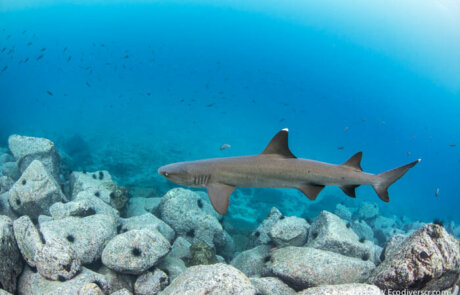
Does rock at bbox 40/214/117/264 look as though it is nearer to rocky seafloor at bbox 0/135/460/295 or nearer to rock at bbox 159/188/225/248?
rocky seafloor at bbox 0/135/460/295

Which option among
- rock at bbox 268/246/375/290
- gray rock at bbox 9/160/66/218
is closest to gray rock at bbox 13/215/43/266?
gray rock at bbox 9/160/66/218

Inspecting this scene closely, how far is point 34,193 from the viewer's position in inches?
326

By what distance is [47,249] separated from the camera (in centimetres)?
493

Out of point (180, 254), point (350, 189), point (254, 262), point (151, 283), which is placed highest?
point (350, 189)

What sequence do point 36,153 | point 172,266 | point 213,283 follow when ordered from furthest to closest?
point 36,153 < point 172,266 < point 213,283

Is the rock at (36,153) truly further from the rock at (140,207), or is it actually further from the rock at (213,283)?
the rock at (213,283)

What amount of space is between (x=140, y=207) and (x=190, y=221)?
2.97 m

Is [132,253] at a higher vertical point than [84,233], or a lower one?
higher

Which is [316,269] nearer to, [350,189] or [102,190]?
[350,189]

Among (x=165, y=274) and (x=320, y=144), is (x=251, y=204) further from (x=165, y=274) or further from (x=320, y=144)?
(x=320, y=144)

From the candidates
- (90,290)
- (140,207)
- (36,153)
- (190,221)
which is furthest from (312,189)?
(36,153)

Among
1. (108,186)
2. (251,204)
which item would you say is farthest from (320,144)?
(108,186)

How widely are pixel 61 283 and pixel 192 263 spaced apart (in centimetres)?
315

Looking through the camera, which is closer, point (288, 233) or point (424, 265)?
point (424, 265)
